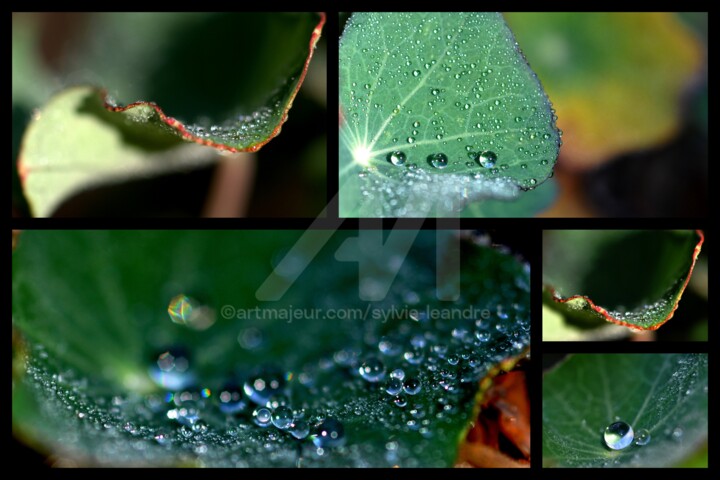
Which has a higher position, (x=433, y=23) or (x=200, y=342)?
(x=433, y=23)

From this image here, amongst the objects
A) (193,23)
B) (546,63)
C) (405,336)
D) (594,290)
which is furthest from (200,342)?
(546,63)

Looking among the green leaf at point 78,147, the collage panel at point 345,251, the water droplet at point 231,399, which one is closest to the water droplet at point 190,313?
the collage panel at point 345,251

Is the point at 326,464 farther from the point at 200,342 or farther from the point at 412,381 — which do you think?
the point at 200,342

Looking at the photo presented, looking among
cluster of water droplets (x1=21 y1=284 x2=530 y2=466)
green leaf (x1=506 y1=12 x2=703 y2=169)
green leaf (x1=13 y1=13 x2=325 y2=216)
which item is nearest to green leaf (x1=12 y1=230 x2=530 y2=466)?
cluster of water droplets (x1=21 y1=284 x2=530 y2=466)

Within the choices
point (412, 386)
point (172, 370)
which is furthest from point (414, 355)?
point (172, 370)

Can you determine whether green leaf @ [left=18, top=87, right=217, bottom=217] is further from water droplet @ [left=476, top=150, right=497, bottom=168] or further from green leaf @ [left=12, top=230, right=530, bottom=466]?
water droplet @ [left=476, top=150, right=497, bottom=168]

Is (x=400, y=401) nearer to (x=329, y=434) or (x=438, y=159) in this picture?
(x=329, y=434)
